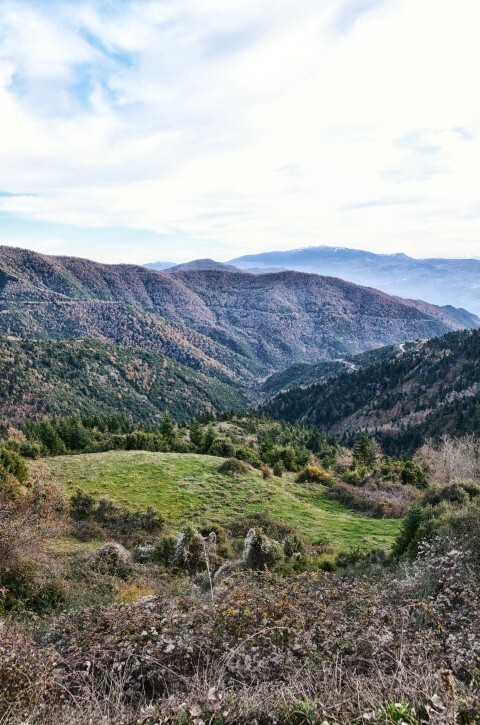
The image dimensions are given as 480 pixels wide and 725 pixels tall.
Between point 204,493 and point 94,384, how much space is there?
5523 inches

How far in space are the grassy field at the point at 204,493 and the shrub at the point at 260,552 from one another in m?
4.37

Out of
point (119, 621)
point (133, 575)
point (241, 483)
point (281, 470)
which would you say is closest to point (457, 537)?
point (119, 621)

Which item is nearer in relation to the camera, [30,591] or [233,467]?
[30,591]

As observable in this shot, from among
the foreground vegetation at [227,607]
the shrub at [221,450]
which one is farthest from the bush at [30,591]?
the shrub at [221,450]

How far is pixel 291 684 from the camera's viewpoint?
5.30 metres

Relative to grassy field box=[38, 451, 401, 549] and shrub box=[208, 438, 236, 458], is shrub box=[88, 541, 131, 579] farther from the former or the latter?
shrub box=[208, 438, 236, 458]

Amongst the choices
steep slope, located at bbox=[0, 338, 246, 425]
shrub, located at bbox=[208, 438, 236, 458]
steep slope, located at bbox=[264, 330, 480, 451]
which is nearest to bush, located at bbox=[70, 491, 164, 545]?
shrub, located at bbox=[208, 438, 236, 458]

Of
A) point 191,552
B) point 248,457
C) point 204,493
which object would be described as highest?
point 191,552

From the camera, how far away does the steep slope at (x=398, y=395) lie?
99.2 metres

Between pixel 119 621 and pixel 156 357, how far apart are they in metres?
194

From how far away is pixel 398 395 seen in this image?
123812 millimetres

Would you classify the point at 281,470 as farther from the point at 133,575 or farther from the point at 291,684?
the point at 291,684

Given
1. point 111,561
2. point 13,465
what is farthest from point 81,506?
point 111,561

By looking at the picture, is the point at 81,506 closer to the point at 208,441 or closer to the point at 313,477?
the point at 313,477
